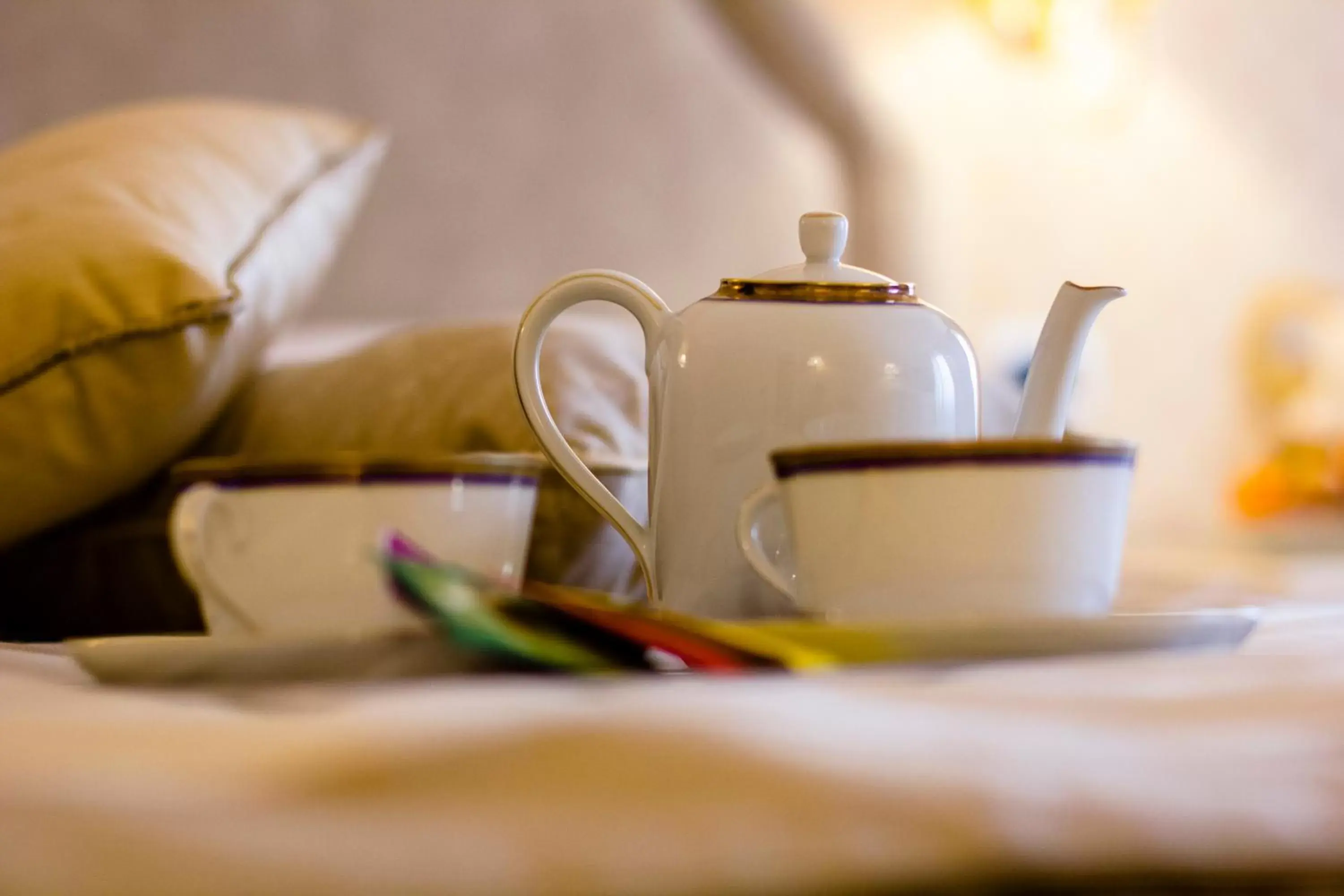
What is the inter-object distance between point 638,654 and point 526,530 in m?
0.20

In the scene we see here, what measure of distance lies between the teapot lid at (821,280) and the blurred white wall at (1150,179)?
4.36ft

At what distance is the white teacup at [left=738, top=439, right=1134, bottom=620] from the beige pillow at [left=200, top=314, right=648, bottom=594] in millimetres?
280

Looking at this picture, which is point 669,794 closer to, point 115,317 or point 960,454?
point 960,454

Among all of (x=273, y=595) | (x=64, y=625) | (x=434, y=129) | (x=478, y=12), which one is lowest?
(x=64, y=625)

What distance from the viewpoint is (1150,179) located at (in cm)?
197

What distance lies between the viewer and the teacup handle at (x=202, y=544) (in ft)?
1.41

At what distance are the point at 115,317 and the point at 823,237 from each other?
34cm

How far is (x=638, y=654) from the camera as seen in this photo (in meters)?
0.28

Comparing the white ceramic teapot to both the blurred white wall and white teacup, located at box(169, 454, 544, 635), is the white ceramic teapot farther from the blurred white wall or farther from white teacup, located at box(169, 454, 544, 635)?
the blurred white wall

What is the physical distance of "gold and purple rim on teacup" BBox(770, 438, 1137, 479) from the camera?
339 millimetres

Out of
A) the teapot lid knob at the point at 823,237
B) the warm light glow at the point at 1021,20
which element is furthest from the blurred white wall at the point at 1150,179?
the teapot lid knob at the point at 823,237

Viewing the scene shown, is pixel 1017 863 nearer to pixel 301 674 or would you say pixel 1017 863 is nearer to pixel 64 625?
pixel 301 674

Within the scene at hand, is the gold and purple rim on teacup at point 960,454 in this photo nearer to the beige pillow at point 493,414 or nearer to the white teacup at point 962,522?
the white teacup at point 962,522

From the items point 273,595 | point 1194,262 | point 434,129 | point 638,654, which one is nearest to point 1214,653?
point 638,654
